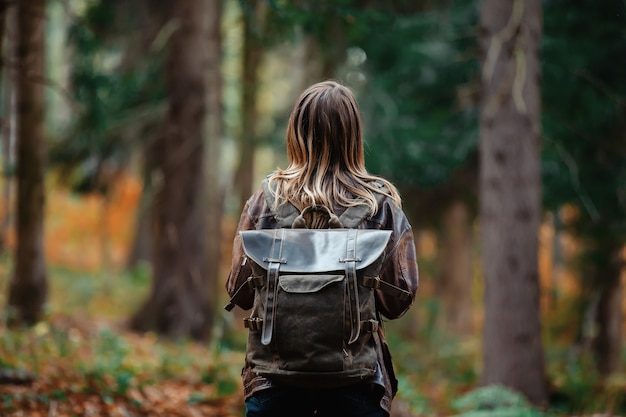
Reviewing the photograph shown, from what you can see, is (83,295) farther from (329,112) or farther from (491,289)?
(329,112)

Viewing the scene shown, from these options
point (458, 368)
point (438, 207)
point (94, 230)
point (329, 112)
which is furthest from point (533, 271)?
point (94, 230)

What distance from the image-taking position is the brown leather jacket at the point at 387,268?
3023 mm

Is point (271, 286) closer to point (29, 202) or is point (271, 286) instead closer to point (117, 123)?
point (29, 202)

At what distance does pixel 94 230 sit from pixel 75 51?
43.4ft

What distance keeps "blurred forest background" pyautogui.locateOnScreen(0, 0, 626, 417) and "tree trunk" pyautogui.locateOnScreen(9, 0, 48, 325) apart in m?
0.02

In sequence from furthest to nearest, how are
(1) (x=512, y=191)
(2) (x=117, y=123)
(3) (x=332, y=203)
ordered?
(2) (x=117, y=123)
(1) (x=512, y=191)
(3) (x=332, y=203)

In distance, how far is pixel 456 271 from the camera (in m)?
17.3

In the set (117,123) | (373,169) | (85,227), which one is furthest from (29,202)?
(85,227)

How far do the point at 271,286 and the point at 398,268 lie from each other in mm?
546

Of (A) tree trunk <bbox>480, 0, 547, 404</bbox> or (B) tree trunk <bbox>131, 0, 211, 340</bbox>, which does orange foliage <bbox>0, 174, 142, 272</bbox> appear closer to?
(B) tree trunk <bbox>131, 0, 211, 340</bbox>

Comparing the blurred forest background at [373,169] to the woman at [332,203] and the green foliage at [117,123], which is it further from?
the woman at [332,203]

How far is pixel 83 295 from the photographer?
1830 cm

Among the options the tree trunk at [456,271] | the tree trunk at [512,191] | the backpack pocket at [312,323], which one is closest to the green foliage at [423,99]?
the tree trunk at [512,191]

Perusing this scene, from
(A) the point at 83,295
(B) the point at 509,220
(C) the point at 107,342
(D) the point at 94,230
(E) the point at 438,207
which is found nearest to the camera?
(B) the point at 509,220
